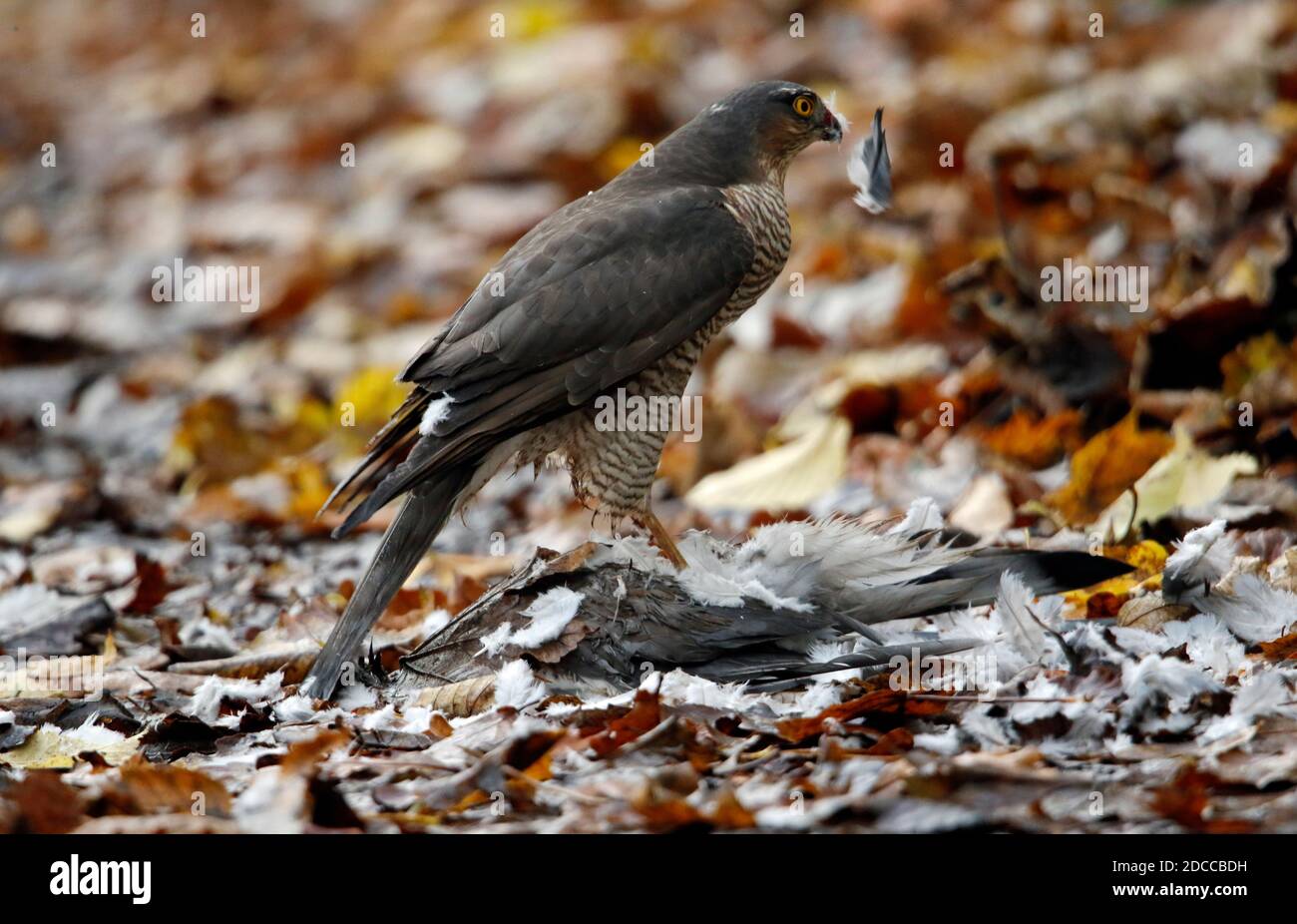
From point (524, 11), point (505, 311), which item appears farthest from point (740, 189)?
point (524, 11)

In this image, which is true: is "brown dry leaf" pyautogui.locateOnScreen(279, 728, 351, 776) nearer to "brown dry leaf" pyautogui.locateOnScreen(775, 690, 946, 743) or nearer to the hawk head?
"brown dry leaf" pyautogui.locateOnScreen(775, 690, 946, 743)

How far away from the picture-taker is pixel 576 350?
454cm

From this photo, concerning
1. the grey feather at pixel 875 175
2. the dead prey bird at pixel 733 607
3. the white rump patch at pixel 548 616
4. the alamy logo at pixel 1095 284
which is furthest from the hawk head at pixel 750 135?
the white rump patch at pixel 548 616

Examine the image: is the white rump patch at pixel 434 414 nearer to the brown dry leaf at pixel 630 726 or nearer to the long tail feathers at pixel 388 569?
the long tail feathers at pixel 388 569

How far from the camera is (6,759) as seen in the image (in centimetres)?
375

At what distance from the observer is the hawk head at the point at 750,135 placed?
5.18 metres

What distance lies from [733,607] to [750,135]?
1.90 m

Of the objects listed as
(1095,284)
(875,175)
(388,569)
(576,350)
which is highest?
(875,175)

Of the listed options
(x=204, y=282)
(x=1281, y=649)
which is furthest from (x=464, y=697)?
(x=204, y=282)

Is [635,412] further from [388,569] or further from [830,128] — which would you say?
[830,128]

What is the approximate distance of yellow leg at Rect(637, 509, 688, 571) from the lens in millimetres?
4270

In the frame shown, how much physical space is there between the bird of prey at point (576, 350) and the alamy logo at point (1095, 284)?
1550 millimetres

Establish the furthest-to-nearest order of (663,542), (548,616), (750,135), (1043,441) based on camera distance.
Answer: (1043,441), (750,135), (663,542), (548,616)

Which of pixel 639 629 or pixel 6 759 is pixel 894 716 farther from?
pixel 6 759
